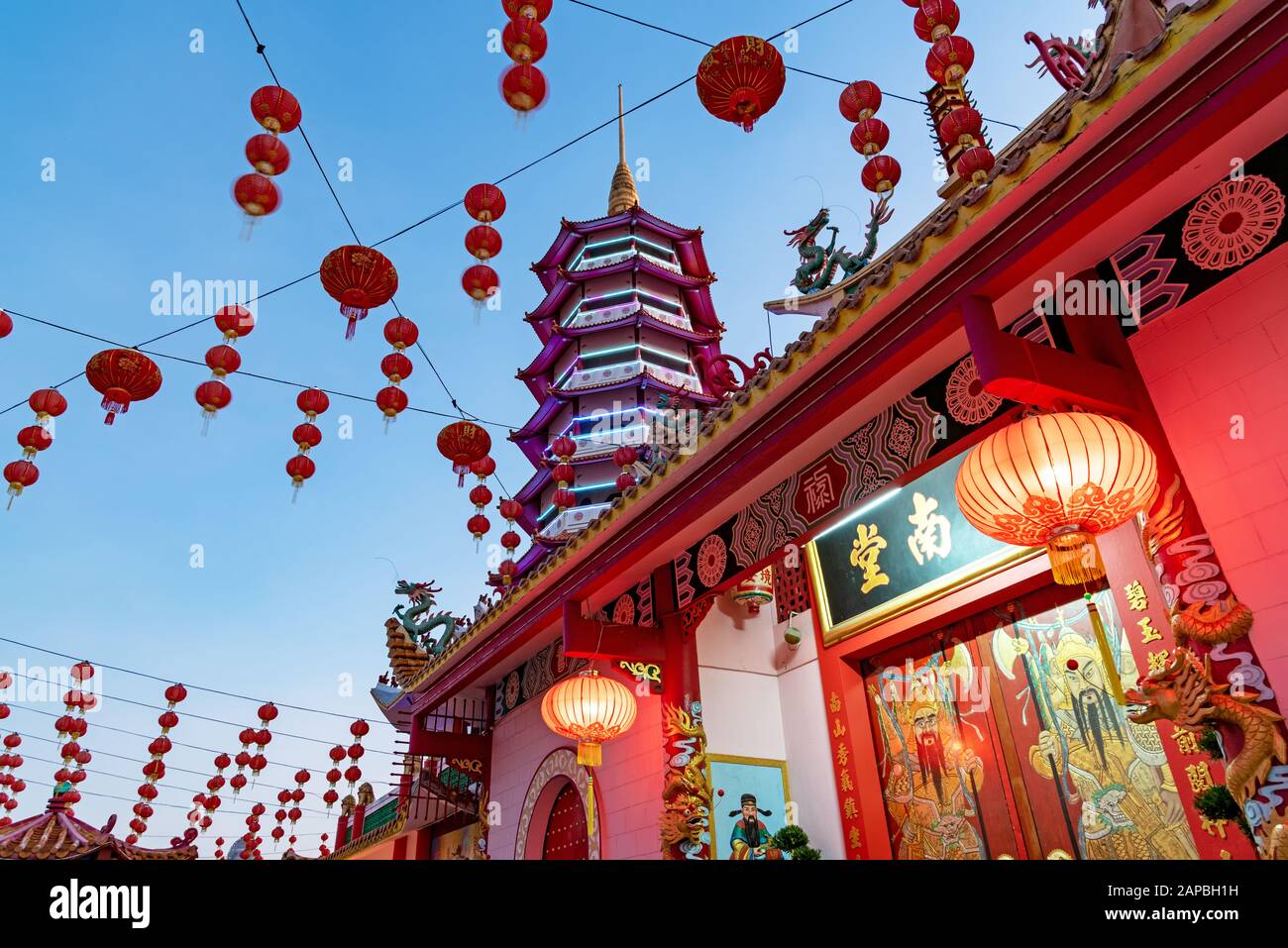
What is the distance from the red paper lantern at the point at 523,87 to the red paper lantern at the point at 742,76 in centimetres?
128

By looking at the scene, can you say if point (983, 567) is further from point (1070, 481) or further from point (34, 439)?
point (34, 439)

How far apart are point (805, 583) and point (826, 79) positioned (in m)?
4.45

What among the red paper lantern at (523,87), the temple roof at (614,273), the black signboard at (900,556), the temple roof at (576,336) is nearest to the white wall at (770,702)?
the black signboard at (900,556)

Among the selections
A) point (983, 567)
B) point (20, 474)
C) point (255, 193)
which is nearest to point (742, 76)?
point (983, 567)

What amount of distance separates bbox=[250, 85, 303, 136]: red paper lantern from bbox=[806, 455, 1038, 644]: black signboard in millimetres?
5199

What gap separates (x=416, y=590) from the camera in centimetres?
1531

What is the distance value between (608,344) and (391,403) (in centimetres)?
1301

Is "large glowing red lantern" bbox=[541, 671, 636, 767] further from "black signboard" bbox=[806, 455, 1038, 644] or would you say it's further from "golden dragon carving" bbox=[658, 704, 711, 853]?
"black signboard" bbox=[806, 455, 1038, 644]

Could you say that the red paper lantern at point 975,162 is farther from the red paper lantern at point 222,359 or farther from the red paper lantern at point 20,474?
the red paper lantern at point 20,474

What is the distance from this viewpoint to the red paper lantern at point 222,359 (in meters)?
8.07
